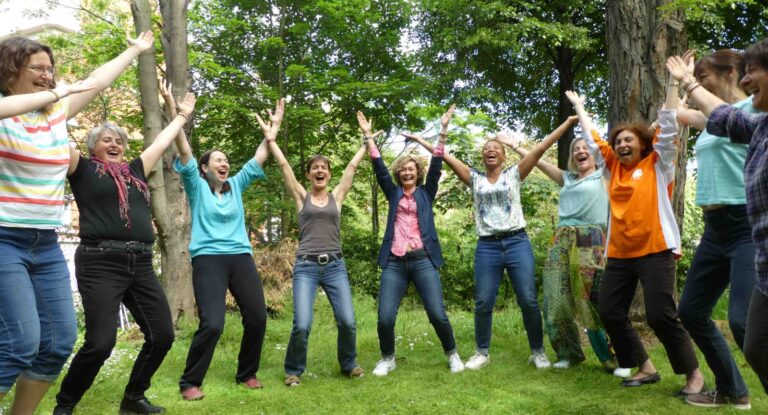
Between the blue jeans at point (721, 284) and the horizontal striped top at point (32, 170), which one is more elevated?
the horizontal striped top at point (32, 170)

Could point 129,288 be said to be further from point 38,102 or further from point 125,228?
point 38,102

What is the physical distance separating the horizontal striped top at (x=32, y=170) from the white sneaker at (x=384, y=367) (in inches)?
119

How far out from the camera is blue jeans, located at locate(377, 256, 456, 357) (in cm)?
532

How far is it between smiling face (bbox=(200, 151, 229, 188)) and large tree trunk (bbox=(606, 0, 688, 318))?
3823 millimetres

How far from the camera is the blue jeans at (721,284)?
3359 millimetres

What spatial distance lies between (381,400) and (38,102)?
120 inches

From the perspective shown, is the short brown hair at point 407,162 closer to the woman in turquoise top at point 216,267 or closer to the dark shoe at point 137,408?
the woman in turquoise top at point 216,267

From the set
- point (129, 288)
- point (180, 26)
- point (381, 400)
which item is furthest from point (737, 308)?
point (180, 26)

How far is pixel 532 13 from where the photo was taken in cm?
1345

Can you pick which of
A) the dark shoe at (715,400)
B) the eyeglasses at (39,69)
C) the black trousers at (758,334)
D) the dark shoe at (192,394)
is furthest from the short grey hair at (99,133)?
the dark shoe at (715,400)

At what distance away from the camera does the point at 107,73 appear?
Answer: 129 inches

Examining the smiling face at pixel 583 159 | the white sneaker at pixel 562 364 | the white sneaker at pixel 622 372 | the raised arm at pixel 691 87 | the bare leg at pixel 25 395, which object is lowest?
the white sneaker at pixel 562 364

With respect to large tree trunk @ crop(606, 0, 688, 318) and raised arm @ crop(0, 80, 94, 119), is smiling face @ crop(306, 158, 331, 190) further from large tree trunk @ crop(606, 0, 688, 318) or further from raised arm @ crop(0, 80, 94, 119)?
large tree trunk @ crop(606, 0, 688, 318)

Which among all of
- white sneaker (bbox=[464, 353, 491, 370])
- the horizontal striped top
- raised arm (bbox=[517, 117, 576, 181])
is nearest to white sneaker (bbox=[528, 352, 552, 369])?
white sneaker (bbox=[464, 353, 491, 370])
